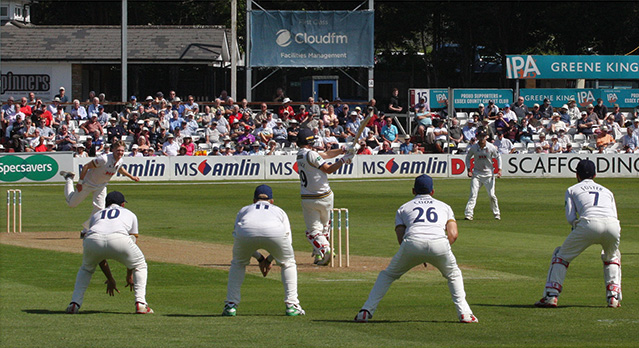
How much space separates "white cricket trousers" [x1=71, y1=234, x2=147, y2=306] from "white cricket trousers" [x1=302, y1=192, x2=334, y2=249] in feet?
15.9

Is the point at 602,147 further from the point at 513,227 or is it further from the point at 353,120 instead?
the point at 513,227

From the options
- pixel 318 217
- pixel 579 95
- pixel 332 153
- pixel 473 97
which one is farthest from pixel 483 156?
pixel 579 95

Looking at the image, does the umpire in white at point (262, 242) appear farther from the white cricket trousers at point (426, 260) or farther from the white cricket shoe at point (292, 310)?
the white cricket trousers at point (426, 260)

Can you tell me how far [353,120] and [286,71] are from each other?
19629 mm

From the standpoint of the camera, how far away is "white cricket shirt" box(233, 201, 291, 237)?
1041 cm

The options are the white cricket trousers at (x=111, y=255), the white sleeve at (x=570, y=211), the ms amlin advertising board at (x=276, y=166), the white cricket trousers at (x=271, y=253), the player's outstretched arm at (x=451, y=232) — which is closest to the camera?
the player's outstretched arm at (x=451, y=232)

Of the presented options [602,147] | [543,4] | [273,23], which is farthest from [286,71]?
[602,147]

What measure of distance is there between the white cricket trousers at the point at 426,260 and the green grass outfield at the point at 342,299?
382 millimetres

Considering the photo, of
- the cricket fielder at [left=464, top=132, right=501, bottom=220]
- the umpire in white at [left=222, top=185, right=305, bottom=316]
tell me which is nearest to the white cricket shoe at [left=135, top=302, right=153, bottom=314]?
the umpire in white at [left=222, top=185, right=305, bottom=316]

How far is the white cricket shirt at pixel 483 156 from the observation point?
22547mm

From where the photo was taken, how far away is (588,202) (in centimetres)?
1115

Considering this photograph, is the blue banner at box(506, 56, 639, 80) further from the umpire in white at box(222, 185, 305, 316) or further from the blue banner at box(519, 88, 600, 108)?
the umpire in white at box(222, 185, 305, 316)

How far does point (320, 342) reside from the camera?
919cm

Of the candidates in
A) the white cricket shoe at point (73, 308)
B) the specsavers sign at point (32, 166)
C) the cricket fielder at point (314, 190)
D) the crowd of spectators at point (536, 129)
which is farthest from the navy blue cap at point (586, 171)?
the specsavers sign at point (32, 166)
